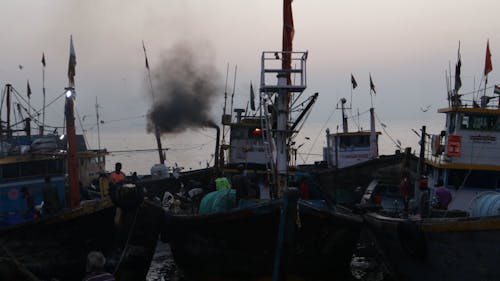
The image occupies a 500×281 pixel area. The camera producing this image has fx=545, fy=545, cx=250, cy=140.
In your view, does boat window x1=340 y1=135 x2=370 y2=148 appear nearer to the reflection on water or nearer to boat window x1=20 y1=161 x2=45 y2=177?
the reflection on water

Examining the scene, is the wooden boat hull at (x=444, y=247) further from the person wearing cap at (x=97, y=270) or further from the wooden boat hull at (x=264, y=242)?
the person wearing cap at (x=97, y=270)

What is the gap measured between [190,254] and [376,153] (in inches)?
747

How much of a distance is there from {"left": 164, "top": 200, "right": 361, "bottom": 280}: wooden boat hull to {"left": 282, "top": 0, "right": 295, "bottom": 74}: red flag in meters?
3.75

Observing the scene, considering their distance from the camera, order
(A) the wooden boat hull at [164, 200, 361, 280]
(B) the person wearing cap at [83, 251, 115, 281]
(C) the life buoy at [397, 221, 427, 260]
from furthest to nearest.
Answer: (A) the wooden boat hull at [164, 200, 361, 280] < (C) the life buoy at [397, 221, 427, 260] < (B) the person wearing cap at [83, 251, 115, 281]

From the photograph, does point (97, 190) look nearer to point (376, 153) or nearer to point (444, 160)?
point (444, 160)

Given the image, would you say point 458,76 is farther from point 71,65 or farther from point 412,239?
point 71,65

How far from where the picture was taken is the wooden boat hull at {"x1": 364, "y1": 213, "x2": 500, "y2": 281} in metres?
10.7

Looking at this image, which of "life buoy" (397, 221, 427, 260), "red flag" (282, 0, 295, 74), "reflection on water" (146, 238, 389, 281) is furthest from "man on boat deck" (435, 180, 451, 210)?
"red flag" (282, 0, 295, 74)

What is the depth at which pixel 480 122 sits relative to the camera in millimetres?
16641

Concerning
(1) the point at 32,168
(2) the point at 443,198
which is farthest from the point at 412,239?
(1) the point at 32,168

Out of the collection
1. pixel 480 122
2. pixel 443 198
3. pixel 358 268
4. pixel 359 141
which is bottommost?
pixel 358 268

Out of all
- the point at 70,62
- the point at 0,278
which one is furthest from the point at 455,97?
the point at 0,278

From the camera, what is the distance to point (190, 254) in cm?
1498

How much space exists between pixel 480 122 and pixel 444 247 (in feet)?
20.9
